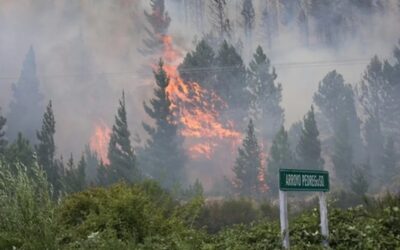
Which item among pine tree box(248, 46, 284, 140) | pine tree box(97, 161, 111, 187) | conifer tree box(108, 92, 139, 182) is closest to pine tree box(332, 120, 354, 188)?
pine tree box(248, 46, 284, 140)

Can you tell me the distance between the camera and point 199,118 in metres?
84.2

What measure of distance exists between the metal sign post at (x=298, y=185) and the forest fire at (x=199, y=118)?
71.9 meters

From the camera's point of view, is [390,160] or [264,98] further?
[264,98]

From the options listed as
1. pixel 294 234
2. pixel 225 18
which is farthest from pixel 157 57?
pixel 294 234

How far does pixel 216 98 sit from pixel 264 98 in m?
7.60

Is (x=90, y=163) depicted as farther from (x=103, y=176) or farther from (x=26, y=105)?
(x=103, y=176)

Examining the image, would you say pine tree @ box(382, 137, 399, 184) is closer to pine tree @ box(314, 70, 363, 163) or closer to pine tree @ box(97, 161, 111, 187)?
pine tree @ box(314, 70, 363, 163)

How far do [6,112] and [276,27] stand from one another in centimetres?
5179

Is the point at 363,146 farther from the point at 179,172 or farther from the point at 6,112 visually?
the point at 6,112

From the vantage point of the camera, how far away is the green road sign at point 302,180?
6.93 metres

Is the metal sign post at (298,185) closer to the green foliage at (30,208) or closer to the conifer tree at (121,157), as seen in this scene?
the green foliage at (30,208)

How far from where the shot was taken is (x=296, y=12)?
348 ft

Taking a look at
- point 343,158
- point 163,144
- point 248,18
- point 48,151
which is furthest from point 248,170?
point 248,18

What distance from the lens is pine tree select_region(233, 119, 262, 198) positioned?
70875 mm
